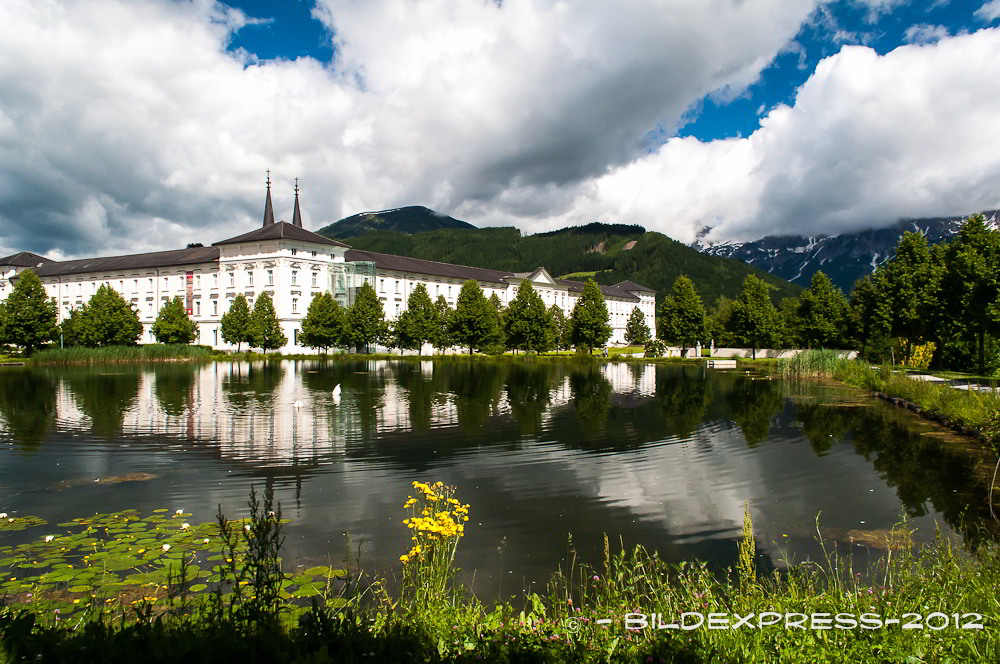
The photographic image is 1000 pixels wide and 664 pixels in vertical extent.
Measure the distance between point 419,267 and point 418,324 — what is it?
27.0m

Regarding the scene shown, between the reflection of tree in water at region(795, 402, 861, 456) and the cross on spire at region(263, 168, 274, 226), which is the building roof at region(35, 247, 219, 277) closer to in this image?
the cross on spire at region(263, 168, 274, 226)

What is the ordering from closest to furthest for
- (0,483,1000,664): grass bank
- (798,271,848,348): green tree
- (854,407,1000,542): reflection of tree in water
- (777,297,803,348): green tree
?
(0,483,1000,664): grass bank → (854,407,1000,542): reflection of tree in water → (798,271,848,348): green tree → (777,297,803,348): green tree

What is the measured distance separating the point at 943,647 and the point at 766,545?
3976 millimetres

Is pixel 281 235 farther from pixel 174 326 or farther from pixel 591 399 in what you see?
pixel 591 399

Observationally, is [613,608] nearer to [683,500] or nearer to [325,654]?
[325,654]

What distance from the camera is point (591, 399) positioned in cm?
2508

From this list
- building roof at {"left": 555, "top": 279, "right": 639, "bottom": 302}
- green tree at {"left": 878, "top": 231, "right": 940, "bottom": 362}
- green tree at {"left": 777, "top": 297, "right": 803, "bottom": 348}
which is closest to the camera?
green tree at {"left": 878, "top": 231, "right": 940, "bottom": 362}

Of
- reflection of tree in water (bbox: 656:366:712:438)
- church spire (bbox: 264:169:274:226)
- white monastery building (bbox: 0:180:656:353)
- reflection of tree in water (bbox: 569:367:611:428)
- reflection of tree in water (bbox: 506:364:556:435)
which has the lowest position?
reflection of tree in water (bbox: 656:366:712:438)

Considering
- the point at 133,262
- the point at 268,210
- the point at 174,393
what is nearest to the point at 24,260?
the point at 133,262

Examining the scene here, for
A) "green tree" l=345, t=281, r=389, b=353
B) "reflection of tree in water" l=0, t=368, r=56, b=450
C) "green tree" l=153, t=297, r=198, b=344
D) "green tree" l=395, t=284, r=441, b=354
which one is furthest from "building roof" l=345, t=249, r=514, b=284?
"reflection of tree in water" l=0, t=368, r=56, b=450

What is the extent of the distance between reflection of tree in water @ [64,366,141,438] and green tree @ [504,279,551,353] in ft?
146

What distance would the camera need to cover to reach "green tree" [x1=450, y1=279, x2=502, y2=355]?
237 feet

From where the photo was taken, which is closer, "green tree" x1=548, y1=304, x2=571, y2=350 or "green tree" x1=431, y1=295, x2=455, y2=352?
"green tree" x1=431, y1=295, x2=455, y2=352

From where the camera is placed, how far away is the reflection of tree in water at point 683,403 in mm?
17844
